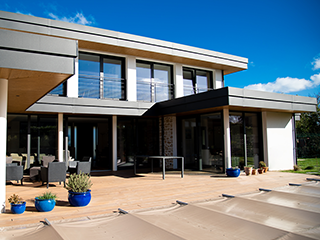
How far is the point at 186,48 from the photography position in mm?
13297

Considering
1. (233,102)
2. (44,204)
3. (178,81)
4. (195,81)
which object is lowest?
(44,204)

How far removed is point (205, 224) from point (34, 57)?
433 cm

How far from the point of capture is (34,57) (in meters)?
4.70

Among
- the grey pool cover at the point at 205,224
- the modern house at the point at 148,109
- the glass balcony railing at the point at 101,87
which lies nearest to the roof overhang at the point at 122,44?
the modern house at the point at 148,109

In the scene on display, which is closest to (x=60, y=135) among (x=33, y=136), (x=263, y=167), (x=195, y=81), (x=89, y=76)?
(x=33, y=136)

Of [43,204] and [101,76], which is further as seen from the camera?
[101,76]

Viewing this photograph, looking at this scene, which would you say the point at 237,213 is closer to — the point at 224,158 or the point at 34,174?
the point at 224,158

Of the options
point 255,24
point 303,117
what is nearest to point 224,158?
point 303,117

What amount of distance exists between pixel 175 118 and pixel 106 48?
4.89 metres

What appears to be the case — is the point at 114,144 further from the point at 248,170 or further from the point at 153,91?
the point at 248,170

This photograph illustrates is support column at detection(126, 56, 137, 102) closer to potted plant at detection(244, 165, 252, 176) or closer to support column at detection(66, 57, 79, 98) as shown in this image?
support column at detection(66, 57, 79, 98)

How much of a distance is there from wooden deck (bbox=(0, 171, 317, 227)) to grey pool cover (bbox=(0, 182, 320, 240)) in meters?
0.60

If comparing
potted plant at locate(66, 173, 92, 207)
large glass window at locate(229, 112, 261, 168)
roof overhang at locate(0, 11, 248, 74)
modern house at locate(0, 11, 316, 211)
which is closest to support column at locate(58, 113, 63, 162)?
modern house at locate(0, 11, 316, 211)

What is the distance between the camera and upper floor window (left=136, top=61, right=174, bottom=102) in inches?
505
